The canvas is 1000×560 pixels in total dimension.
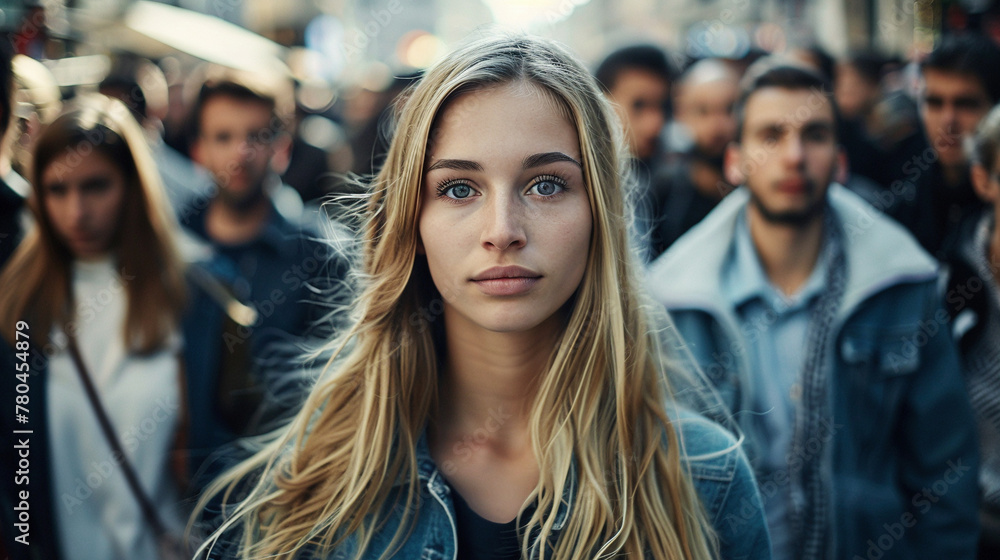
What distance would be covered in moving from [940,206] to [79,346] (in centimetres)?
351

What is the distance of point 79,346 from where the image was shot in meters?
2.59

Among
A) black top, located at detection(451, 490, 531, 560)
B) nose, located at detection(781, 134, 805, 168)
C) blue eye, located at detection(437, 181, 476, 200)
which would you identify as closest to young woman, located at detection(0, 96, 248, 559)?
black top, located at detection(451, 490, 531, 560)

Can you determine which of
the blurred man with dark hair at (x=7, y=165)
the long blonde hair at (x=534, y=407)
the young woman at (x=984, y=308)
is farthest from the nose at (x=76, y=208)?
the young woman at (x=984, y=308)

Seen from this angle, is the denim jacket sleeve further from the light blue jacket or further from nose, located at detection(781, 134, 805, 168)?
nose, located at detection(781, 134, 805, 168)

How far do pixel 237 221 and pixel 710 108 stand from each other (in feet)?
8.47

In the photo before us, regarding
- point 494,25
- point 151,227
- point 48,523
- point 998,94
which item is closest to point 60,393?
point 48,523

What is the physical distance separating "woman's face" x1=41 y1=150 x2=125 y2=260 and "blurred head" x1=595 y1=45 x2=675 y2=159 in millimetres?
2454

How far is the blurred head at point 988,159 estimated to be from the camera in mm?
2701

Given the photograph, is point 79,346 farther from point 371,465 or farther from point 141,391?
point 371,465

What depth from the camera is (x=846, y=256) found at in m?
2.70

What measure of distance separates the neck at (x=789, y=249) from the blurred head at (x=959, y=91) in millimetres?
787

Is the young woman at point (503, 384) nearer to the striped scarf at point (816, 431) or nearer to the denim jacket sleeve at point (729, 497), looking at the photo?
the denim jacket sleeve at point (729, 497)

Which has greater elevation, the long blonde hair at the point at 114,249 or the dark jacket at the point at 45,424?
the long blonde hair at the point at 114,249

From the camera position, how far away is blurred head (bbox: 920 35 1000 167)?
2998 mm
